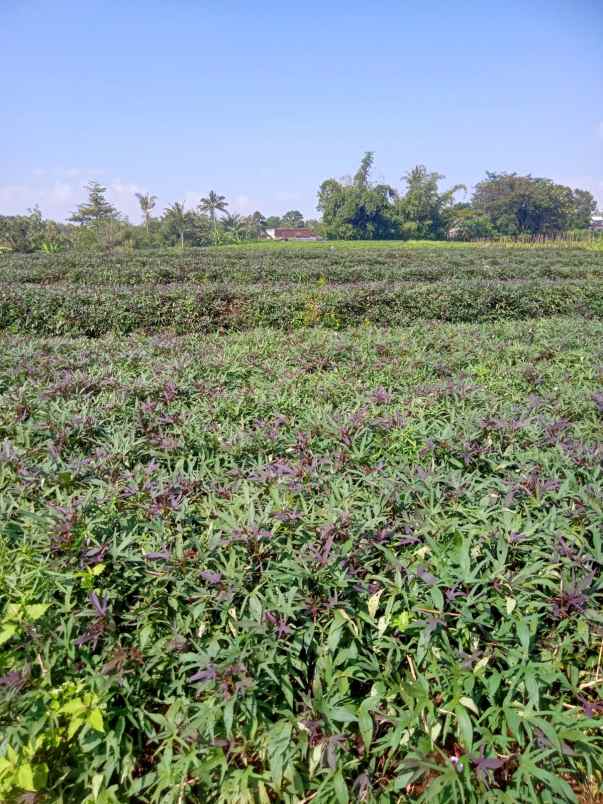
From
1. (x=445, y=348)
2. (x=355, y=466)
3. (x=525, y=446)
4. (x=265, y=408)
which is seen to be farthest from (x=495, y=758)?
(x=445, y=348)

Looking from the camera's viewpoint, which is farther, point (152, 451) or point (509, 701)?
point (152, 451)

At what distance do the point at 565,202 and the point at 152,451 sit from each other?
76.8m

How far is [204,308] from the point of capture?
7336 millimetres

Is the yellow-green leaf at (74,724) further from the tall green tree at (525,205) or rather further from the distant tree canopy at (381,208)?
the tall green tree at (525,205)

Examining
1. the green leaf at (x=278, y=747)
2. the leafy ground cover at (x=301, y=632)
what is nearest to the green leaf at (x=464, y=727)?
the leafy ground cover at (x=301, y=632)

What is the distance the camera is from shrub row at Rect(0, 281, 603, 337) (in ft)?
23.6

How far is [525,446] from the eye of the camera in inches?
88.3

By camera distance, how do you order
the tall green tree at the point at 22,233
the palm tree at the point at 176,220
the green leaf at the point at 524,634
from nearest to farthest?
the green leaf at the point at 524,634
the tall green tree at the point at 22,233
the palm tree at the point at 176,220

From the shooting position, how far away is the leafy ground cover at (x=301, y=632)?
1.23 m

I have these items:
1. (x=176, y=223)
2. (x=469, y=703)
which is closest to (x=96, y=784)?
(x=469, y=703)

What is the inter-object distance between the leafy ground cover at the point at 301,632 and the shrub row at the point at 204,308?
5.38 m

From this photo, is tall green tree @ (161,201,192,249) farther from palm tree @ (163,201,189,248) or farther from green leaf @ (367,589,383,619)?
green leaf @ (367,589,383,619)

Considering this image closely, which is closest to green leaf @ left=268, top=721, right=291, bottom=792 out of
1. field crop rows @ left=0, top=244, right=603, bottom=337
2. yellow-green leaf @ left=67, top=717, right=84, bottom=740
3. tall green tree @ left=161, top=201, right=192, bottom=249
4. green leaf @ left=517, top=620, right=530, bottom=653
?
yellow-green leaf @ left=67, top=717, right=84, bottom=740

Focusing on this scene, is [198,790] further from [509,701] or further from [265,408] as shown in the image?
[265,408]
